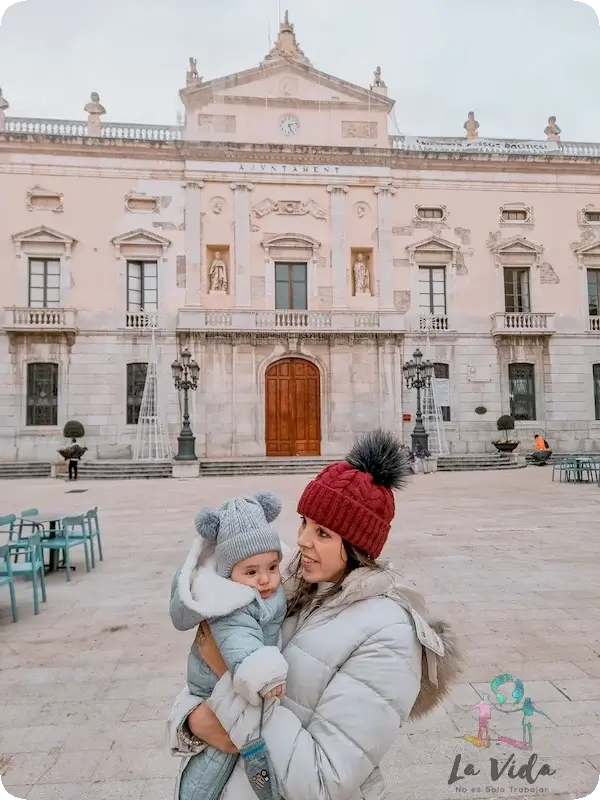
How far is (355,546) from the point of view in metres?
1.75

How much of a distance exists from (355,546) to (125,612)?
169 inches

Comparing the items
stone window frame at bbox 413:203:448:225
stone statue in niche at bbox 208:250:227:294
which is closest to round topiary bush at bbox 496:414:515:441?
stone window frame at bbox 413:203:448:225

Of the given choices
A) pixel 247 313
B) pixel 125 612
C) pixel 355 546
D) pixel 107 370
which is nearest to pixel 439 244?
pixel 247 313

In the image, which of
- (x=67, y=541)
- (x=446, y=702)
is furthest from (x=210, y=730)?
(x=67, y=541)

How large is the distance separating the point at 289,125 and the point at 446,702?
2418 cm

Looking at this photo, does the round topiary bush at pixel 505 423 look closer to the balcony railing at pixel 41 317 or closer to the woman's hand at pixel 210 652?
the balcony railing at pixel 41 317

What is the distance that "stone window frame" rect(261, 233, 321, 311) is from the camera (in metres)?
23.4

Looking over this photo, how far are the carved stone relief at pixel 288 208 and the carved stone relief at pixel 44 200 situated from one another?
7527 mm

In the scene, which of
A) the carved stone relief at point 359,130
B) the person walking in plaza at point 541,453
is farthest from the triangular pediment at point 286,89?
the person walking in plaza at point 541,453

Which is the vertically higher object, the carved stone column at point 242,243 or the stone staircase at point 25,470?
the carved stone column at point 242,243

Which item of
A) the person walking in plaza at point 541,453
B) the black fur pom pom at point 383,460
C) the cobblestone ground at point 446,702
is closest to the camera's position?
the black fur pom pom at point 383,460

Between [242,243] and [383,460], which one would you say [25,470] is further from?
[383,460]

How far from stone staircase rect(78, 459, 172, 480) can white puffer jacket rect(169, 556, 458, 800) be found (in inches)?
722

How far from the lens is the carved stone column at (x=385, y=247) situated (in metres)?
23.8
